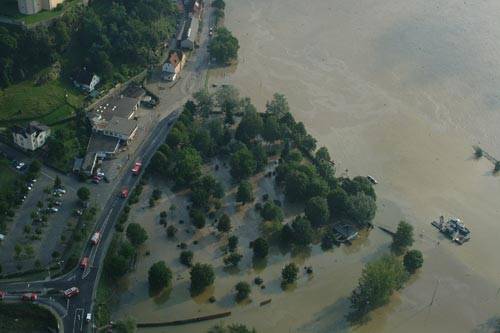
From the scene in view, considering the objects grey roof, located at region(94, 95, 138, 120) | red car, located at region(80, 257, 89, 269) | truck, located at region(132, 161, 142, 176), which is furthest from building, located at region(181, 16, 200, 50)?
red car, located at region(80, 257, 89, 269)

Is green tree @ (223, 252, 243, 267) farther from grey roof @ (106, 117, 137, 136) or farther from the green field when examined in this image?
grey roof @ (106, 117, 137, 136)

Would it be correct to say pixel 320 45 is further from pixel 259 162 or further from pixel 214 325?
pixel 214 325

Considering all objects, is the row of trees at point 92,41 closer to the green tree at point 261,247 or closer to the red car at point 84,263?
the red car at point 84,263

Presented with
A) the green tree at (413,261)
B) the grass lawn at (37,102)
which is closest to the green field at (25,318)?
the grass lawn at (37,102)

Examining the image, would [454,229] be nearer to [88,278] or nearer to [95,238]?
[95,238]

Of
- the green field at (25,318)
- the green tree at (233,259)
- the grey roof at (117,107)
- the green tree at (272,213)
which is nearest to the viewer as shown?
the green field at (25,318)
